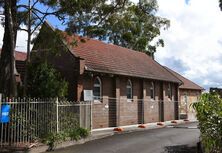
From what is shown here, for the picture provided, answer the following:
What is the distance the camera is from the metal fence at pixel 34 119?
689 inches

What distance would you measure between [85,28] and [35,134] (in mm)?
5654

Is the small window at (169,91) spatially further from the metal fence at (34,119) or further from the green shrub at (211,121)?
the green shrub at (211,121)

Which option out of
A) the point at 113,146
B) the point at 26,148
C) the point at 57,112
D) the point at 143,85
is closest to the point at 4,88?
the point at 57,112

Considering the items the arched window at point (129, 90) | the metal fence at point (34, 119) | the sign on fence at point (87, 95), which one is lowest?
the metal fence at point (34, 119)

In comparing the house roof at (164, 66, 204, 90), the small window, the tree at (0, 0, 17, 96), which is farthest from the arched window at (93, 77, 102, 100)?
the house roof at (164, 66, 204, 90)

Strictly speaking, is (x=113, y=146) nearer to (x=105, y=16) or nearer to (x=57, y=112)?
(x=57, y=112)

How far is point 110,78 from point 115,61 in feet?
8.73

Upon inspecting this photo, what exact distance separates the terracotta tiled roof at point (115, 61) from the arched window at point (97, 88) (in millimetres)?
887

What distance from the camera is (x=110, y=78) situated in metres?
30.5

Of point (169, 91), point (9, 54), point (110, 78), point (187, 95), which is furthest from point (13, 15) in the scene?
point (187, 95)

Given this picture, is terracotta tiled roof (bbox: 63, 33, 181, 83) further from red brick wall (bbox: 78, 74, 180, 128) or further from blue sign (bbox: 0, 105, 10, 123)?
blue sign (bbox: 0, 105, 10, 123)

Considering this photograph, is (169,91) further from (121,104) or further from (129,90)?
(121,104)

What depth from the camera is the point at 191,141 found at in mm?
20516

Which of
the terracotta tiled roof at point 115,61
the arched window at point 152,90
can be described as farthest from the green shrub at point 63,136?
the arched window at point 152,90
